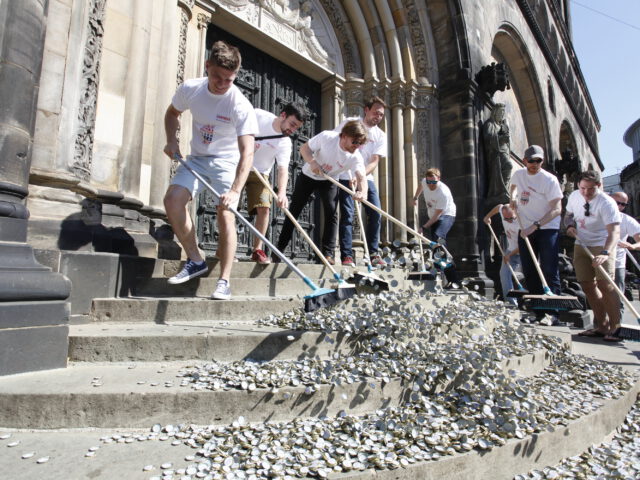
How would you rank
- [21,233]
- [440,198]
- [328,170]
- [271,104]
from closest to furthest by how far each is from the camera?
[21,233] < [328,170] < [440,198] < [271,104]

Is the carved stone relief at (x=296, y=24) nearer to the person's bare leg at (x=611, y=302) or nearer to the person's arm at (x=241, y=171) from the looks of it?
the person's arm at (x=241, y=171)

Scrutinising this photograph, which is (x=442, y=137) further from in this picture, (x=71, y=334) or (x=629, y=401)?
(x=71, y=334)

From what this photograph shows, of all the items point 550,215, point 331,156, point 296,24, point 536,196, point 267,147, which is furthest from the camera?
point 296,24

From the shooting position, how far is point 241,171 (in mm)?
2881

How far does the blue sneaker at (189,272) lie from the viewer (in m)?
3.07

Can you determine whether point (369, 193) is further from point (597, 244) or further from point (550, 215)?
point (597, 244)

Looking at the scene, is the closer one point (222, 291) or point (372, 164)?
point (222, 291)

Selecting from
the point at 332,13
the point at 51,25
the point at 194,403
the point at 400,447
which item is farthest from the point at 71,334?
the point at 332,13

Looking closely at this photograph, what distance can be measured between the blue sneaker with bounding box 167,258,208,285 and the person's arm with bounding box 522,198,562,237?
390 centimetres

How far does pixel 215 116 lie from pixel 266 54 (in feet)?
14.7

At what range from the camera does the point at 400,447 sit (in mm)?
1588

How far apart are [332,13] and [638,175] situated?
47964 millimetres

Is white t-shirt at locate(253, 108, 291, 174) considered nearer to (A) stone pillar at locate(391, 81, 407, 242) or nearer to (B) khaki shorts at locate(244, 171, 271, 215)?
(B) khaki shorts at locate(244, 171, 271, 215)

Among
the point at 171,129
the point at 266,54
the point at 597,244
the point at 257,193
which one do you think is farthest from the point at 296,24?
the point at 597,244
